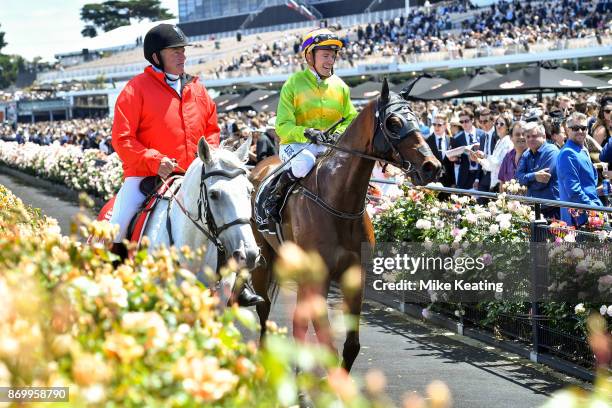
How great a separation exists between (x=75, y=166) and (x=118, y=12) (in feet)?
454

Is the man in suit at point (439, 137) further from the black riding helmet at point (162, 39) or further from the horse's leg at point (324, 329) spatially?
→ the black riding helmet at point (162, 39)

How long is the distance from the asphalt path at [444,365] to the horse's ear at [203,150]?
3.11 ft

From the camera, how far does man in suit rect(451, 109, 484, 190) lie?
12.6 meters

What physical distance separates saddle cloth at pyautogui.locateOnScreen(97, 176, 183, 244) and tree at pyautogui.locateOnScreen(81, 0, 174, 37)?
151869 millimetres

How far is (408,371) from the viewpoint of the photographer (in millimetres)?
7512

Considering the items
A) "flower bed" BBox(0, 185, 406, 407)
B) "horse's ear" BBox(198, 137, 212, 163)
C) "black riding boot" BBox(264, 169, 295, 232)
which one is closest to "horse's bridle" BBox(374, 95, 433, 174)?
"black riding boot" BBox(264, 169, 295, 232)

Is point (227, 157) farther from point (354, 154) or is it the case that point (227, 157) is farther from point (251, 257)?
point (354, 154)

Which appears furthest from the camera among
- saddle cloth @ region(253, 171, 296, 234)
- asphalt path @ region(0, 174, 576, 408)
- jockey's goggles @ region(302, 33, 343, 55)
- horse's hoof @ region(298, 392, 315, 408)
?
saddle cloth @ region(253, 171, 296, 234)

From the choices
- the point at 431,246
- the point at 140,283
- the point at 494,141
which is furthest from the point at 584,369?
the point at 494,141

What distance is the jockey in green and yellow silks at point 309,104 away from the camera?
23.5 ft

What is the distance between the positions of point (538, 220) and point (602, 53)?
32.8 meters

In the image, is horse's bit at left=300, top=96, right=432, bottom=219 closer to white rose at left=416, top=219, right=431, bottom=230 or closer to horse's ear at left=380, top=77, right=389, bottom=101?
horse's ear at left=380, top=77, right=389, bottom=101

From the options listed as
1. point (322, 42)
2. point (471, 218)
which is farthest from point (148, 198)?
point (471, 218)

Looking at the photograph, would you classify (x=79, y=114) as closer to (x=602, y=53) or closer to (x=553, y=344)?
(x=602, y=53)
